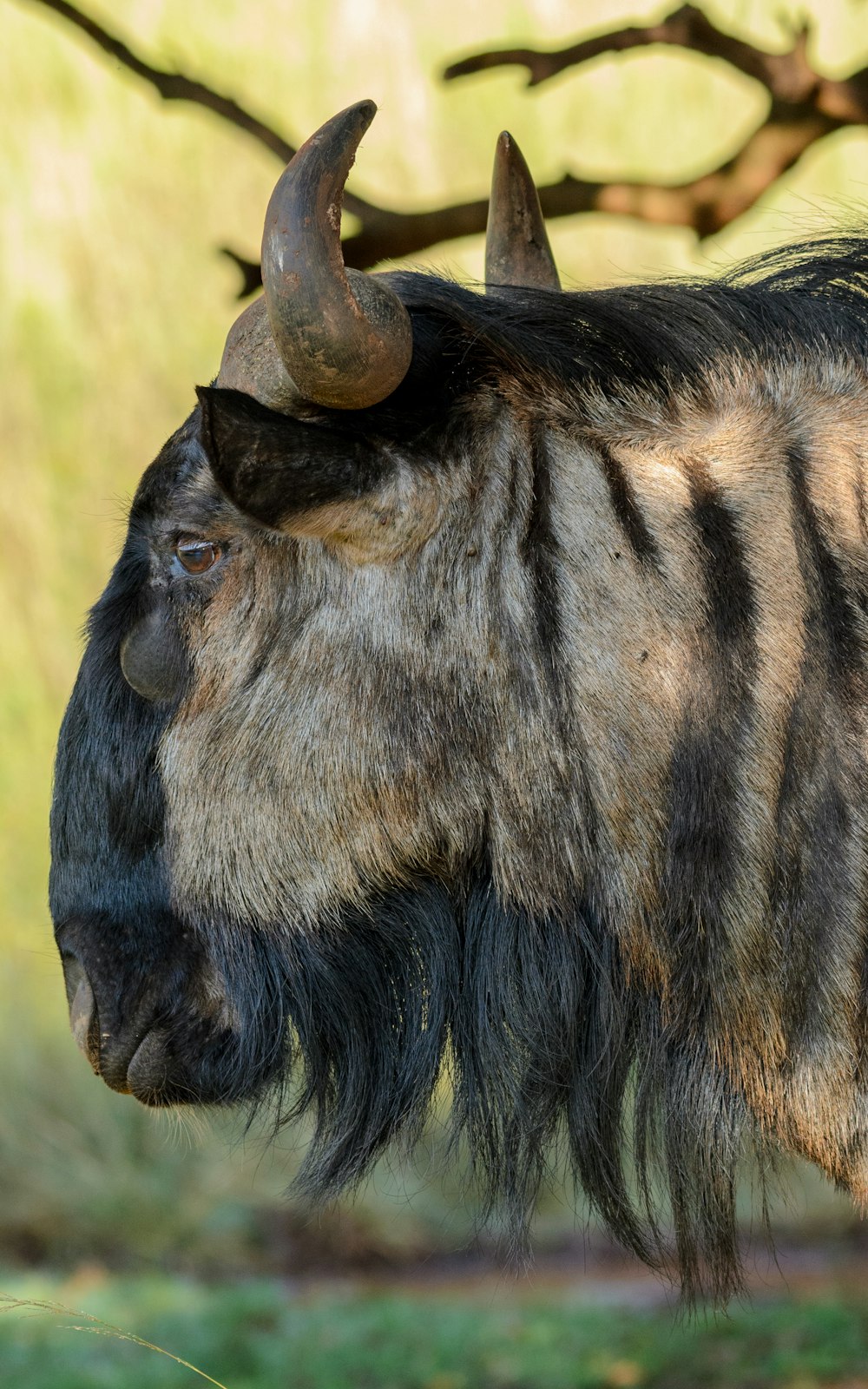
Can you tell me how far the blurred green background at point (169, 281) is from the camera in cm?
748

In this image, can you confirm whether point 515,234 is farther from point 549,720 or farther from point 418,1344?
point 418,1344

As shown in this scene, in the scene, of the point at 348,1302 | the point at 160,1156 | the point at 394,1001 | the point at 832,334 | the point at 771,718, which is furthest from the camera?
the point at 160,1156

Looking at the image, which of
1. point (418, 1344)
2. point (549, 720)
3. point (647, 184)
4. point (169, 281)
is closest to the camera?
point (549, 720)

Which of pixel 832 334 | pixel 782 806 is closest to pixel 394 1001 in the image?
pixel 782 806

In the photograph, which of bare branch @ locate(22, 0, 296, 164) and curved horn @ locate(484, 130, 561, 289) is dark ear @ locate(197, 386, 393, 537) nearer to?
curved horn @ locate(484, 130, 561, 289)

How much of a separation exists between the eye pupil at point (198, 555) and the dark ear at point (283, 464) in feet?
0.92

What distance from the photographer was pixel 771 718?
7.20 feet

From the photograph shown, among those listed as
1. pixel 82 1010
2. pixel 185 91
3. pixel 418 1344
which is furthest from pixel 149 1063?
pixel 418 1344

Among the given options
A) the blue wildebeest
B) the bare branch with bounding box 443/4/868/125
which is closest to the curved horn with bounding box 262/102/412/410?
the blue wildebeest

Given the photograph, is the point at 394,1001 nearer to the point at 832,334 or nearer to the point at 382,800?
the point at 382,800

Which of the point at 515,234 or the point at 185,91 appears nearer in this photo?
the point at 515,234

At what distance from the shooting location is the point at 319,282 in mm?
1986

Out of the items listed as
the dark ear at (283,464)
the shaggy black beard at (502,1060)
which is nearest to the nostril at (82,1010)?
the shaggy black beard at (502,1060)

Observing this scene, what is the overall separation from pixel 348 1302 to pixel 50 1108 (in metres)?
2.07
